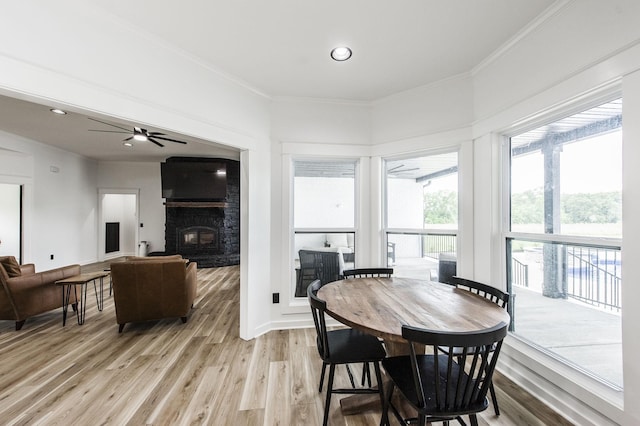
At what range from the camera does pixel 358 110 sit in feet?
10.7

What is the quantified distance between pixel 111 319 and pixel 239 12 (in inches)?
153

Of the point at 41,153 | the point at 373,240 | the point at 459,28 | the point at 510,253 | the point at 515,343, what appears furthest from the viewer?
the point at 41,153

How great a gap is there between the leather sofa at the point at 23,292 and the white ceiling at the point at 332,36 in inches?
101

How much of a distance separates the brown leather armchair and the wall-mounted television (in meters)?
3.85

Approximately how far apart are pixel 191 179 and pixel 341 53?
18.3 ft

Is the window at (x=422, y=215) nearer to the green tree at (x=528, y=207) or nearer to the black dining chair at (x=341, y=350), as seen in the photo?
the green tree at (x=528, y=207)

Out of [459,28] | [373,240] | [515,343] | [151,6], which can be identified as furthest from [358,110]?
[515,343]

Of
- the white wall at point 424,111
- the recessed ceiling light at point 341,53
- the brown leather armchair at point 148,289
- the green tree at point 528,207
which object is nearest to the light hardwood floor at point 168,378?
the brown leather armchair at point 148,289

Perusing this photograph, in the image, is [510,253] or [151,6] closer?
[151,6]

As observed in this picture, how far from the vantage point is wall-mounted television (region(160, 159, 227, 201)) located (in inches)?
260

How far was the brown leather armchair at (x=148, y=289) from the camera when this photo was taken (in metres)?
2.97

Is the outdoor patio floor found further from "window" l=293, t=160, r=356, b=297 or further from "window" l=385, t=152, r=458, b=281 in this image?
"window" l=293, t=160, r=356, b=297

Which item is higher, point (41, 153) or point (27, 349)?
point (41, 153)

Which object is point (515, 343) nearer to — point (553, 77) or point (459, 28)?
point (553, 77)
